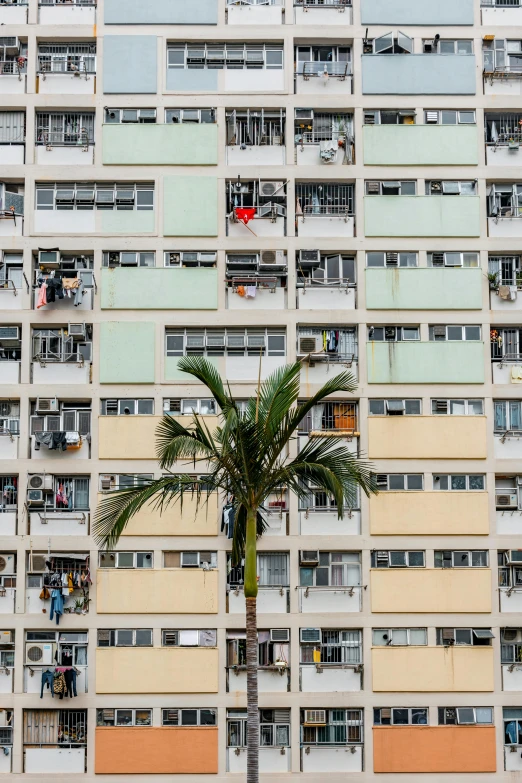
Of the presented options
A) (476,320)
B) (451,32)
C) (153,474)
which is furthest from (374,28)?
(153,474)

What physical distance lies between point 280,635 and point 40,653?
21.0ft

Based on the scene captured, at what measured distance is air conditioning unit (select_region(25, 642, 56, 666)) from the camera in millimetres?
29297

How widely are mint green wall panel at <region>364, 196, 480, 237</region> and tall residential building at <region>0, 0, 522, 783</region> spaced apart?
3.7 inches

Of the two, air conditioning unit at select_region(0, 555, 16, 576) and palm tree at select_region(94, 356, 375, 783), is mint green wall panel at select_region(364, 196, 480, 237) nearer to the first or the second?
palm tree at select_region(94, 356, 375, 783)

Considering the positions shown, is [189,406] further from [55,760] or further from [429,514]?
[55,760]

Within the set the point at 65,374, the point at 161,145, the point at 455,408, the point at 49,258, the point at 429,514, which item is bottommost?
the point at 429,514

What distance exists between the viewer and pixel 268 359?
102 feet

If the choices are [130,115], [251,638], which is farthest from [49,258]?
[251,638]

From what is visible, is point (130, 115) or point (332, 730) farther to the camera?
point (130, 115)

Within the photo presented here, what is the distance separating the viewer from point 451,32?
3250cm

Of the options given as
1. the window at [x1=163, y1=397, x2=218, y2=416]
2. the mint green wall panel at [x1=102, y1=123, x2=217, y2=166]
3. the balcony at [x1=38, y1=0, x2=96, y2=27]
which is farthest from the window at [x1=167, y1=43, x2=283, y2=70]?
the window at [x1=163, y1=397, x2=218, y2=416]

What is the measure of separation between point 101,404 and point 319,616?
8.30 meters

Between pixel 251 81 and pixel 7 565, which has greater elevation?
pixel 251 81

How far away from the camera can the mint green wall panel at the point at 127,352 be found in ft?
100
